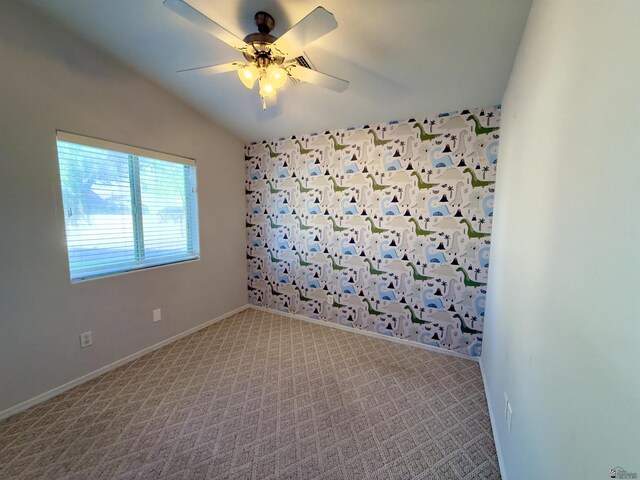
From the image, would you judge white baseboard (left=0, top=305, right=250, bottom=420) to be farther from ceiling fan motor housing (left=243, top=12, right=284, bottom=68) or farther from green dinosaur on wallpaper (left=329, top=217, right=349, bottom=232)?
ceiling fan motor housing (left=243, top=12, right=284, bottom=68)

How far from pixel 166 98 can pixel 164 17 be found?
103 centimetres

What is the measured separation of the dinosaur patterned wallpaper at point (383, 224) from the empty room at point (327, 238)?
0.08 ft

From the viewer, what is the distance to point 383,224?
9.48 feet

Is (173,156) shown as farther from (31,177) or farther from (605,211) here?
(605,211)

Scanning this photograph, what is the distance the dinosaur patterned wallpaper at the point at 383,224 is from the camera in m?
2.51

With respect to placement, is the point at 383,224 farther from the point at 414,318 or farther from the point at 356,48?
the point at 356,48

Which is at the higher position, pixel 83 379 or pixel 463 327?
pixel 463 327

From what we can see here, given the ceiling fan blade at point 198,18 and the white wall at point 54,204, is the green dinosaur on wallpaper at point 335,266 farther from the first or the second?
the ceiling fan blade at point 198,18

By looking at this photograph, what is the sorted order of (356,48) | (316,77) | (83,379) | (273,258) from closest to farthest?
1. (316,77)
2. (356,48)
3. (83,379)
4. (273,258)

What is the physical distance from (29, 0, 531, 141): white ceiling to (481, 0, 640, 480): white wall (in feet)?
1.16

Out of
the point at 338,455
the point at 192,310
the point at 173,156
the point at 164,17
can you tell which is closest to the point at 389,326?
the point at 338,455

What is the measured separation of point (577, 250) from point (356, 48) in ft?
5.73

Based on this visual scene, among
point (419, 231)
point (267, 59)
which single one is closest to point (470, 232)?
point (419, 231)

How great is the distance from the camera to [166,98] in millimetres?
2639
